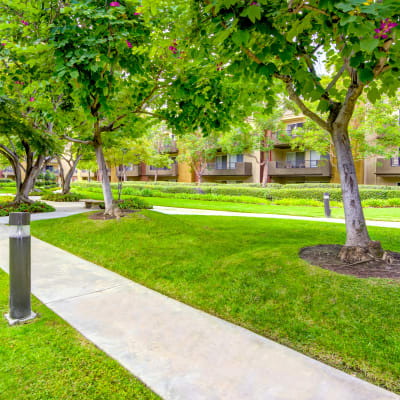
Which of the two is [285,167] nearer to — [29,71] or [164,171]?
[164,171]

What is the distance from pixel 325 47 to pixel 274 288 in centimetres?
457

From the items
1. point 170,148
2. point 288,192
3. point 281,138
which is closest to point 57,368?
point 288,192

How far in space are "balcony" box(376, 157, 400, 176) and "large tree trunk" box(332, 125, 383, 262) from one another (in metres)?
23.0

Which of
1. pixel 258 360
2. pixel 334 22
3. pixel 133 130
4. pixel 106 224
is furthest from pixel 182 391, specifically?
pixel 133 130

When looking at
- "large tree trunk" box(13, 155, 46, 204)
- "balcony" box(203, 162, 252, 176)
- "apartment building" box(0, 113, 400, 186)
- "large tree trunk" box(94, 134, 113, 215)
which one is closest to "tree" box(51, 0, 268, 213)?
"large tree trunk" box(94, 134, 113, 215)

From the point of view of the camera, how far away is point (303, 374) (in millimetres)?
2406

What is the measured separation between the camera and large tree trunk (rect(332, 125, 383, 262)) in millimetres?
4680

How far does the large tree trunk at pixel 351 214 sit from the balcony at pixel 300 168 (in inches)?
962

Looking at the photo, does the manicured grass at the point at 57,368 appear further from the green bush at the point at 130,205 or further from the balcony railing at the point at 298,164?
the balcony railing at the point at 298,164

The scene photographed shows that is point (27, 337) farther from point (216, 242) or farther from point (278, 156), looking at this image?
point (278, 156)

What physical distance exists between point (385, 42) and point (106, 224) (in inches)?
297

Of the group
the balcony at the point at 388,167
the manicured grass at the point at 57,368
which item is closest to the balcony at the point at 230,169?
the balcony at the point at 388,167

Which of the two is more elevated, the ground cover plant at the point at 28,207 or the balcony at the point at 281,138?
the balcony at the point at 281,138

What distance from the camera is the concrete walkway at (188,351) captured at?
2.21 meters
